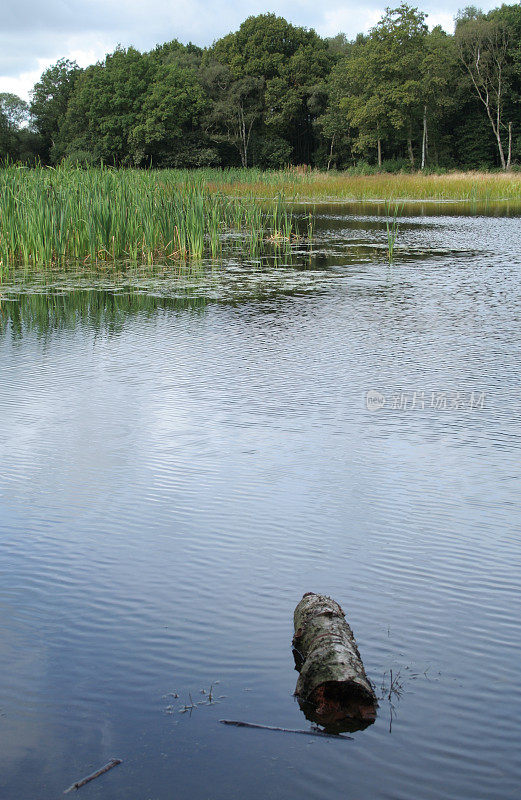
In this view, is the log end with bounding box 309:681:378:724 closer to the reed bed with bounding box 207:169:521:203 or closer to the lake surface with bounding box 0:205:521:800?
the lake surface with bounding box 0:205:521:800

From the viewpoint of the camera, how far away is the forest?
43531 mm

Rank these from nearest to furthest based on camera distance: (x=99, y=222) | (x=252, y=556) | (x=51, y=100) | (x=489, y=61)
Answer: (x=252, y=556) → (x=99, y=222) → (x=489, y=61) → (x=51, y=100)

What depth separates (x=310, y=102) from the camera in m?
49.5

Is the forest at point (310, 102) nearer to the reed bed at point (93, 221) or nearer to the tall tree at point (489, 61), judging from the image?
the tall tree at point (489, 61)

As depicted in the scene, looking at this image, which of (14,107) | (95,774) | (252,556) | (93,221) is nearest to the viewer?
(95,774)

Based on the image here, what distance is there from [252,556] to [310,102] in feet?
165

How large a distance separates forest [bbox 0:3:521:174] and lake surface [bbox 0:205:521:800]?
37.3 m

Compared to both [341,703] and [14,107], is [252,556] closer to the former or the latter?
[341,703]

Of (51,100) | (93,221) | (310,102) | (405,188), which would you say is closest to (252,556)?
(93,221)

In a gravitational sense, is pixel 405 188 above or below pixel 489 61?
below

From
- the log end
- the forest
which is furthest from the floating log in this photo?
the forest

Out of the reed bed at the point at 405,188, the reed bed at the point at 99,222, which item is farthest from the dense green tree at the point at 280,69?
the reed bed at the point at 99,222

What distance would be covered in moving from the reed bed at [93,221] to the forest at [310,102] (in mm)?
29804

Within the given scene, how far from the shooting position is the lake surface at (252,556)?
6.61 feet
